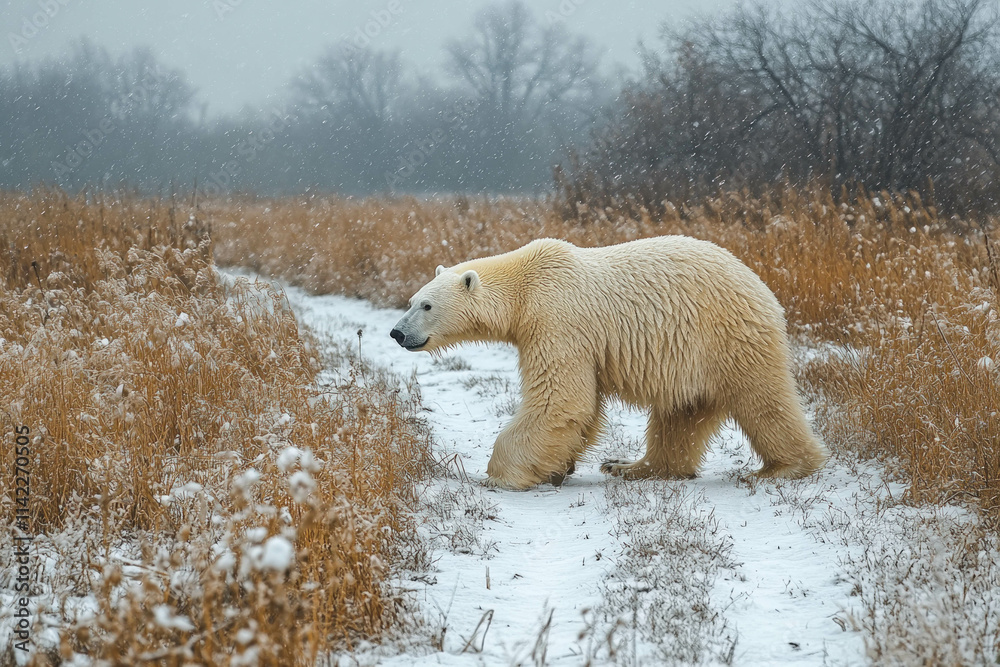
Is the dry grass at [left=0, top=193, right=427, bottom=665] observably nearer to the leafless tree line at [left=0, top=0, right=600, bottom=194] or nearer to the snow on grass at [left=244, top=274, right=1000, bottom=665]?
the snow on grass at [left=244, top=274, right=1000, bottom=665]

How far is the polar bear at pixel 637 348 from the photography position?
177 inches

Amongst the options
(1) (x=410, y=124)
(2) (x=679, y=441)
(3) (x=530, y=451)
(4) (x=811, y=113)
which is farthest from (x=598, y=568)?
(1) (x=410, y=124)

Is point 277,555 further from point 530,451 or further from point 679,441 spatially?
point 679,441

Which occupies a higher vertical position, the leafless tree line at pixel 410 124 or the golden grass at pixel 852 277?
the leafless tree line at pixel 410 124

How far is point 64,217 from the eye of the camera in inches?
387

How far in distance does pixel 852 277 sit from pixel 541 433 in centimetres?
360

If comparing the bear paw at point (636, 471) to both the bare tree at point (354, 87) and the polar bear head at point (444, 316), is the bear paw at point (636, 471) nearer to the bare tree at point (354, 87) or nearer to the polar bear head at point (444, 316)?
the polar bear head at point (444, 316)

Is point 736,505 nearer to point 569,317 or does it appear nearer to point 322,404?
point 569,317

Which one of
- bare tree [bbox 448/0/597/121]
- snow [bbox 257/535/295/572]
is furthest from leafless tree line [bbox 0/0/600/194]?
snow [bbox 257/535/295/572]

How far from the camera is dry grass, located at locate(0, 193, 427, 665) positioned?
6.40ft

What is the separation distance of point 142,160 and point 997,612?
23687 millimetres

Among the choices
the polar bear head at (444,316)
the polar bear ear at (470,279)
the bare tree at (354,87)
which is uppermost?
the bare tree at (354,87)

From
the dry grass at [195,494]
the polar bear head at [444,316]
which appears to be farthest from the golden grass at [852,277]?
the dry grass at [195,494]

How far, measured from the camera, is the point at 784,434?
4.46m
